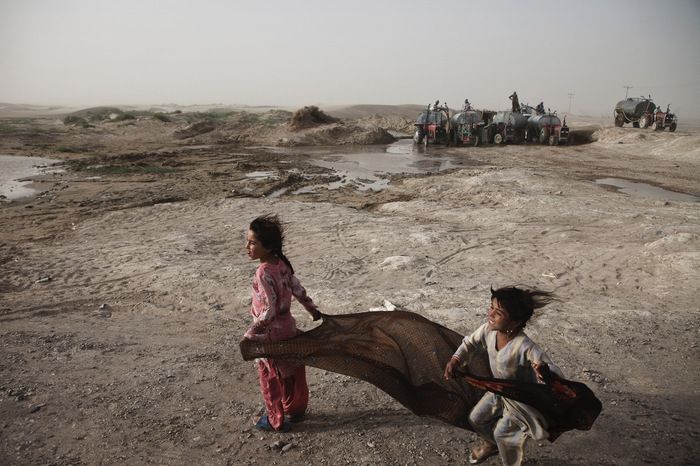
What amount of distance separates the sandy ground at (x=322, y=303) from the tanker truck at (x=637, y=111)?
18.2 meters

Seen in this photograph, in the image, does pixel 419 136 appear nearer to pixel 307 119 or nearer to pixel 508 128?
pixel 508 128

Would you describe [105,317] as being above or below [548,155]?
below

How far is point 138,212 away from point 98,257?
3.09m

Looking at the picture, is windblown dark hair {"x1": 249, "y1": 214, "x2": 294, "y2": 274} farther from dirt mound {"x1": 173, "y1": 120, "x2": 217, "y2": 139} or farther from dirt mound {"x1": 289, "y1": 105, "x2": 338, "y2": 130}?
dirt mound {"x1": 173, "y1": 120, "x2": 217, "y2": 139}

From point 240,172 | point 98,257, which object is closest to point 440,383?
point 98,257

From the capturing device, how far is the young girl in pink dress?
3.09m

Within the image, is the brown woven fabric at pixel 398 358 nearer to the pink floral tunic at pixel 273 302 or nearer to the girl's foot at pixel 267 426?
the pink floral tunic at pixel 273 302

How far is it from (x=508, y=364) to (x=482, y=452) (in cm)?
72

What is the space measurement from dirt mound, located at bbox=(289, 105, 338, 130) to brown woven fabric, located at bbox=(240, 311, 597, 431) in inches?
1108

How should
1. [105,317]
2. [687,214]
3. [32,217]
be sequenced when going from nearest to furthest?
[105,317] < [687,214] < [32,217]

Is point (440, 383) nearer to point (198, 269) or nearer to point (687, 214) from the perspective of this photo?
point (198, 269)

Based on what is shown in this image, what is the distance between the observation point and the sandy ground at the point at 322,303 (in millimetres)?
3291

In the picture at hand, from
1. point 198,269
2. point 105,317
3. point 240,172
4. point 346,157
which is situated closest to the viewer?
point 105,317

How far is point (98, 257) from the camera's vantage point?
24.9ft
